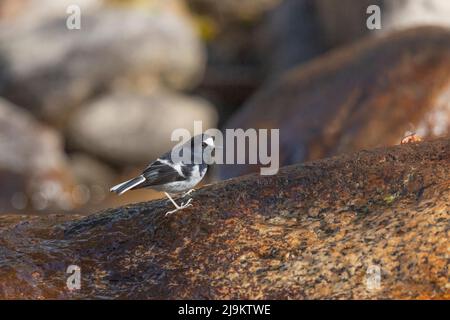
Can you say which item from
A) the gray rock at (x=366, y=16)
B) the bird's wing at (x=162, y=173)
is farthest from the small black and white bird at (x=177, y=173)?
the gray rock at (x=366, y=16)

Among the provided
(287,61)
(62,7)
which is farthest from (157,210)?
(62,7)

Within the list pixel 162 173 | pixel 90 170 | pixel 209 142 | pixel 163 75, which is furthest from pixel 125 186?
pixel 163 75

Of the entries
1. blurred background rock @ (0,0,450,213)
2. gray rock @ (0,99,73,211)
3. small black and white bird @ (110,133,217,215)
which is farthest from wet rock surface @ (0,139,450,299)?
gray rock @ (0,99,73,211)

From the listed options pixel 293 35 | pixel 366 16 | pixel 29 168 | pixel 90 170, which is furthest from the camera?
pixel 90 170

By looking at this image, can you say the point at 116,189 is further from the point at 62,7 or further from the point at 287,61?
the point at 62,7

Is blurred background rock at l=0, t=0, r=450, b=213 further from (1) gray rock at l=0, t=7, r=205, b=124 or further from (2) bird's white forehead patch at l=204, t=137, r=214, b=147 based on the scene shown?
(2) bird's white forehead patch at l=204, t=137, r=214, b=147

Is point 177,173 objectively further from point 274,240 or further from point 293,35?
point 293,35
